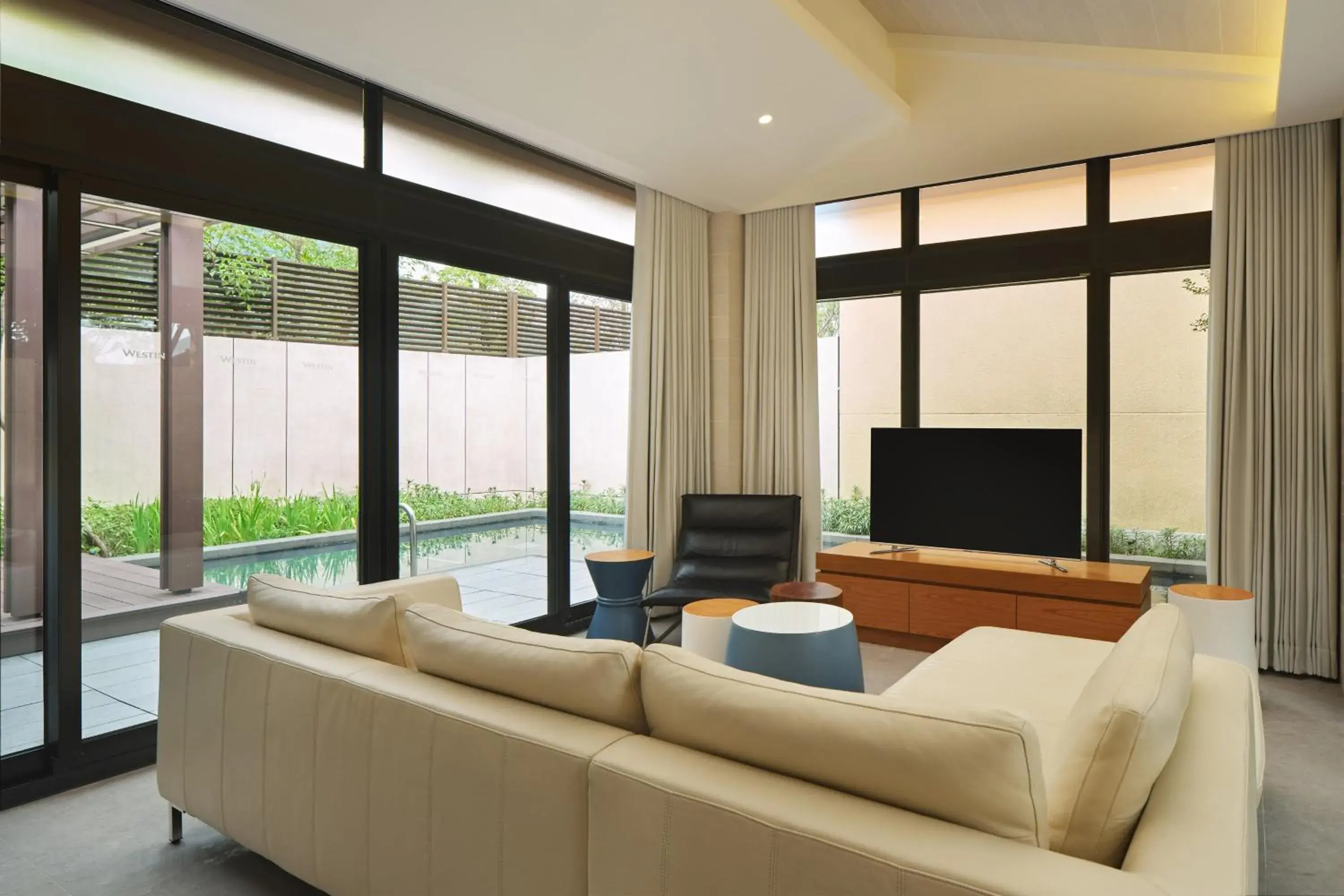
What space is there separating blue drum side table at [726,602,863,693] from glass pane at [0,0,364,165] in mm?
2720

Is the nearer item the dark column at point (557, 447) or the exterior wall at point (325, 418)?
the exterior wall at point (325, 418)

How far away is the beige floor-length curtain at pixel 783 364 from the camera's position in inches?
216

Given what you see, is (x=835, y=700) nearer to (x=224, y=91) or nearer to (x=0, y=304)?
(x=0, y=304)

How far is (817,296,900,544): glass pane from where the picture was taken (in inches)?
213

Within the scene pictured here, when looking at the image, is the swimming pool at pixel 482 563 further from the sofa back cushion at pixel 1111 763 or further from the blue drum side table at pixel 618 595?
the sofa back cushion at pixel 1111 763

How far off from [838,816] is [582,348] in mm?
4058

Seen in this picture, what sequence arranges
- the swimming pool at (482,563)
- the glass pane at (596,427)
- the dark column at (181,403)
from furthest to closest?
1. the glass pane at (596,427)
2. the swimming pool at (482,563)
3. the dark column at (181,403)

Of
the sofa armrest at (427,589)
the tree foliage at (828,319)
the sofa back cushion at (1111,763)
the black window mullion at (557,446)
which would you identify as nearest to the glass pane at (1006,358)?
the tree foliage at (828,319)

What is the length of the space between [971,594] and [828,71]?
275 cm

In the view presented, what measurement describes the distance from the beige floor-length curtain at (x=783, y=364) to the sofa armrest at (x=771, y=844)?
162 inches

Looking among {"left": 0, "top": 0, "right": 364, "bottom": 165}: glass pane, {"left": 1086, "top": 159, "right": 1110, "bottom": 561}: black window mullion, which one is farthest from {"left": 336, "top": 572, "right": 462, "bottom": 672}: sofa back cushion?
{"left": 1086, "top": 159, "right": 1110, "bottom": 561}: black window mullion

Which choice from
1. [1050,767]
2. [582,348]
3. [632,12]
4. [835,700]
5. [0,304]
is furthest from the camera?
[582,348]

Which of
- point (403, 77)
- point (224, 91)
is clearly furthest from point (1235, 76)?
point (224, 91)

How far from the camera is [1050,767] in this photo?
1.85 metres
